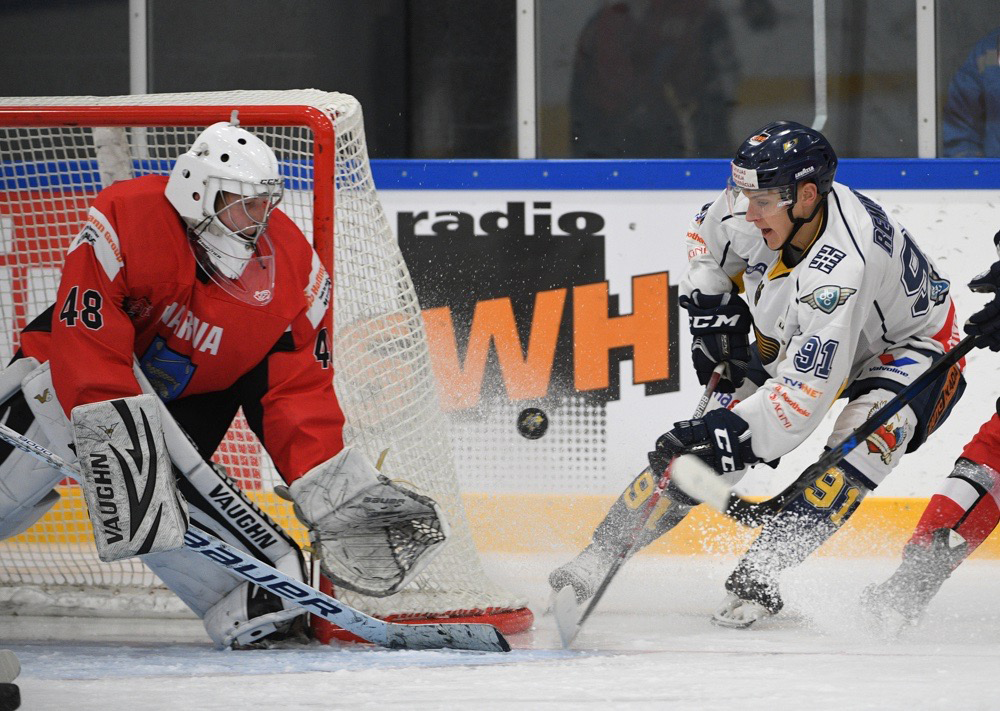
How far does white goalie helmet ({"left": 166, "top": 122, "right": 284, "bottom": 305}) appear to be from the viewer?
8.21ft

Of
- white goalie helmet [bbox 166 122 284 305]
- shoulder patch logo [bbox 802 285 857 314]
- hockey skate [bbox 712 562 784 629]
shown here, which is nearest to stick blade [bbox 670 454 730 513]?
hockey skate [bbox 712 562 784 629]

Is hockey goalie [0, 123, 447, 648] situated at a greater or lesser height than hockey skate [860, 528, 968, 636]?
greater

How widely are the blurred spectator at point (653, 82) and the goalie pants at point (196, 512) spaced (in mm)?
1934

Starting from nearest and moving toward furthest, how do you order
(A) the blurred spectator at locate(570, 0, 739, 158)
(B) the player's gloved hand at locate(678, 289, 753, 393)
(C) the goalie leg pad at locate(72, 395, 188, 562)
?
(C) the goalie leg pad at locate(72, 395, 188, 562), (B) the player's gloved hand at locate(678, 289, 753, 393), (A) the blurred spectator at locate(570, 0, 739, 158)

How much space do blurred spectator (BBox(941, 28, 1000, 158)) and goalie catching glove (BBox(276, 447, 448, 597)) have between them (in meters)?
2.23

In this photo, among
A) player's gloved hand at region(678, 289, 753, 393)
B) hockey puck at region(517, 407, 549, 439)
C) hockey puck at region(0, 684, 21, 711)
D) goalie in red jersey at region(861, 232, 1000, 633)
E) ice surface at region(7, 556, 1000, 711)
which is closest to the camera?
hockey puck at region(0, 684, 21, 711)

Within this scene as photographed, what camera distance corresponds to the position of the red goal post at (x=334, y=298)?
2873 millimetres

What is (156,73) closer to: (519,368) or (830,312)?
(519,368)

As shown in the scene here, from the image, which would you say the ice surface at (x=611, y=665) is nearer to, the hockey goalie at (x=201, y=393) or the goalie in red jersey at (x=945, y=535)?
the goalie in red jersey at (x=945, y=535)

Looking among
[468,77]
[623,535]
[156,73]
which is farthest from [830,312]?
[156,73]

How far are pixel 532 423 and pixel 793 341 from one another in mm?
1250

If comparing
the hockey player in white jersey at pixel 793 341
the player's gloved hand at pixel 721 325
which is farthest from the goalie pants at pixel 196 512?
the player's gloved hand at pixel 721 325

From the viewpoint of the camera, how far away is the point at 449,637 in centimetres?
254

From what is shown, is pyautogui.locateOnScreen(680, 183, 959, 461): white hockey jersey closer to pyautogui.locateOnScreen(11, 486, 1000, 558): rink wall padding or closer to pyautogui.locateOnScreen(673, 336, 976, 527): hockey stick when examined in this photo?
pyautogui.locateOnScreen(673, 336, 976, 527): hockey stick
